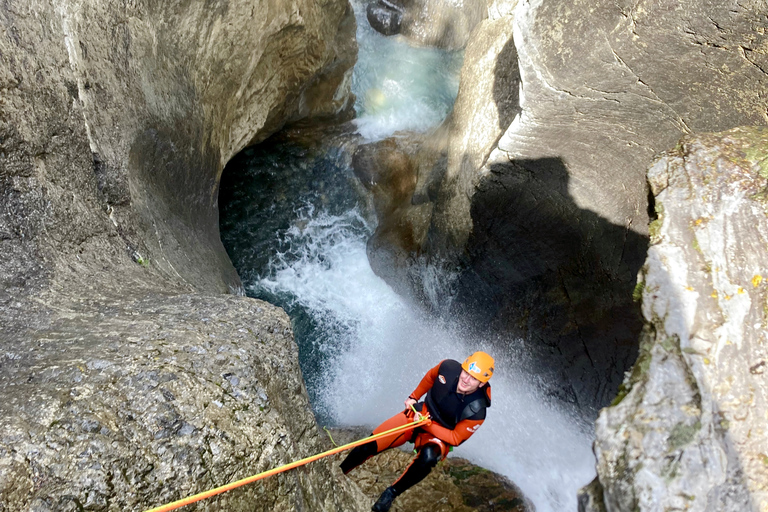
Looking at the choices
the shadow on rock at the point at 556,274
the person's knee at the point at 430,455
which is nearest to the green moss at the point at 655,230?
the shadow on rock at the point at 556,274

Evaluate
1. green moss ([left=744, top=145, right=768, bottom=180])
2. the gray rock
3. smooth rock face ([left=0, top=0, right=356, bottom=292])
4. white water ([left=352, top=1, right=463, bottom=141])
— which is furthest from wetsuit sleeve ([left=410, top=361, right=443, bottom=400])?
the gray rock

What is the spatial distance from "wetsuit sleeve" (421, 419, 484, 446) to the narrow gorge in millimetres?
918

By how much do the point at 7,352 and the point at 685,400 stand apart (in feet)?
9.65

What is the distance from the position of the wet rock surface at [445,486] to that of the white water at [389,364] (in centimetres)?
40

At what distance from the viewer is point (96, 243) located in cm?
313

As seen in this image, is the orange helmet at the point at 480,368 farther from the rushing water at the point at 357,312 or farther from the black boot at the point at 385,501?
the rushing water at the point at 357,312

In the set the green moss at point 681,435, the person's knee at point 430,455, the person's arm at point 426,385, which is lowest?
the person's knee at point 430,455

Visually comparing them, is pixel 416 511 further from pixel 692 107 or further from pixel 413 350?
pixel 692 107

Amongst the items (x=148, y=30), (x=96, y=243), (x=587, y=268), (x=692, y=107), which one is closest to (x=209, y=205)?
(x=148, y=30)

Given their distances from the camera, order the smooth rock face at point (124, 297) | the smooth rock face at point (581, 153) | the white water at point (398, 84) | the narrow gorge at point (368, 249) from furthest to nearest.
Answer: the white water at point (398, 84) → the smooth rock face at point (581, 153) → the narrow gorge at point (368, 249) → the smooth rock face at point (124, 297)

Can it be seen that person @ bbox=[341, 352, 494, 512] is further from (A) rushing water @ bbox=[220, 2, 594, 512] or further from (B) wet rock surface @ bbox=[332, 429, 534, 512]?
(A) rushing water @ bbox=[220, 2, 594, 512]

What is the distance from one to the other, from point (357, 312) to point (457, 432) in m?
3.26

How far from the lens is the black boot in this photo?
386cm

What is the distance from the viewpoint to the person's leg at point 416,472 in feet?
12.5
